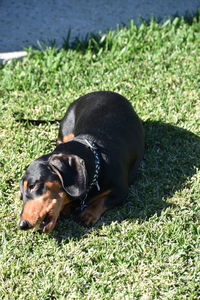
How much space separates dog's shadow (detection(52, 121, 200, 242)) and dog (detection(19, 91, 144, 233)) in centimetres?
11

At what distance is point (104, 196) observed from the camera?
5.17 m

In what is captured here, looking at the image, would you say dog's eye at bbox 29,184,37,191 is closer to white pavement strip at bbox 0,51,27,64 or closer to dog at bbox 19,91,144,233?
dog at bbox 19,91,144,233

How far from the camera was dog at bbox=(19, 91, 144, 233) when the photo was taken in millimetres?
4785

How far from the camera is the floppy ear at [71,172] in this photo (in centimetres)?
479

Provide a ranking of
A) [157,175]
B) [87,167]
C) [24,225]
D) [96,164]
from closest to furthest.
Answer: [24,225] → [87,167] → [96,164] → [157,175]

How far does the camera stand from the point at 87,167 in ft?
16.3

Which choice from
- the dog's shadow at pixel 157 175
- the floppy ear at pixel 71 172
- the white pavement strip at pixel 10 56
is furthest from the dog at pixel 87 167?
the white pavement strip at pixel 10 56

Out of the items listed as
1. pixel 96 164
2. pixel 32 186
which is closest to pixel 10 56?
pixel 96 164

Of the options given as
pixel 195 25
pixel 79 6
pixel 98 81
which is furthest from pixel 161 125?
pixel 79 6

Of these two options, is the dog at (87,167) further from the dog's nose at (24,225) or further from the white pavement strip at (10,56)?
the white pavement strip at (10,56)

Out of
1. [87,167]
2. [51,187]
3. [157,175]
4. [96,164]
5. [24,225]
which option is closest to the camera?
[24,225]

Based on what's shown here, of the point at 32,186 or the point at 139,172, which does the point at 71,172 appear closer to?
the point at 32,186

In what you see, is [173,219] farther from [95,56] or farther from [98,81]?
[95,56]

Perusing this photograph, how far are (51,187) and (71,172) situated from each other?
0.20 meters
